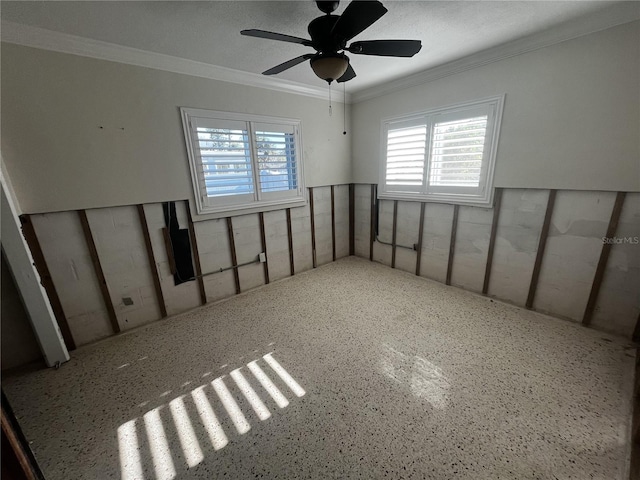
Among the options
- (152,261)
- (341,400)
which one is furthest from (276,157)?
(341,400)

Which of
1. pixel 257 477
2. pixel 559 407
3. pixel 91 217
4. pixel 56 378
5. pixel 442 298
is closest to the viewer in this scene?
pixel 257 477

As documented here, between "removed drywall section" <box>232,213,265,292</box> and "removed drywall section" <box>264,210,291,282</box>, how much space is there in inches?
5.9

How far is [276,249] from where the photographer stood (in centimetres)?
375

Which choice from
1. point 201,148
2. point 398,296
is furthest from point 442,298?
point 201,148

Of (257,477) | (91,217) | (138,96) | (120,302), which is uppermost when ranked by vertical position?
(138,96)

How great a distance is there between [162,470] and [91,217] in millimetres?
2185

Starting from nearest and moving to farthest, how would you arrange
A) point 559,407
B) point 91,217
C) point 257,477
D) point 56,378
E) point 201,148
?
1. point 257,477
2. point 559,407
3. point 56,378
4. point 91,217
5. point 201,148

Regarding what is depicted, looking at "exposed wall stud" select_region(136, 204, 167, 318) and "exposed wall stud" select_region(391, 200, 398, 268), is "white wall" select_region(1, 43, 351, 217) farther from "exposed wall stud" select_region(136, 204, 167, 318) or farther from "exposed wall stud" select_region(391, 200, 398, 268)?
"exposed wall stud" select_region(391, 200, 398, 268)

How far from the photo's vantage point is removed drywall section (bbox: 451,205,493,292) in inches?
119

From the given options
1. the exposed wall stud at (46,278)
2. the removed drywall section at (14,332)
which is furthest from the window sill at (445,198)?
the removed drywall section at (14,332)

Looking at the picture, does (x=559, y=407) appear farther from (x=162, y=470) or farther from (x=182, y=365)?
(x=182, y=365)

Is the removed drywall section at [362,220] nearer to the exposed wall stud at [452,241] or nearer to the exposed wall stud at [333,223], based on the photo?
the exposed wall stud at [333,223]

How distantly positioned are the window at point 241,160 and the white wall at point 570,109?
2172mm

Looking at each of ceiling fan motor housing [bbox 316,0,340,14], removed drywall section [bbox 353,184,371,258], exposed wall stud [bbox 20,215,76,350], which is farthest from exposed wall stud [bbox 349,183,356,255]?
exposed wall stud [bbox 20,215,76,350]
